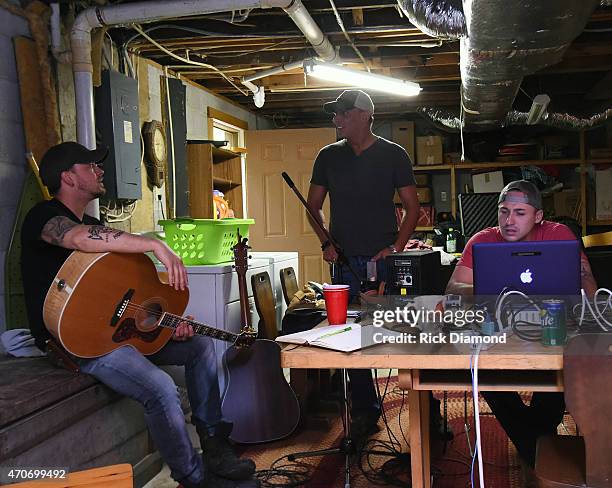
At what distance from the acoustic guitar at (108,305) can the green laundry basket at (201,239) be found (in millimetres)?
755

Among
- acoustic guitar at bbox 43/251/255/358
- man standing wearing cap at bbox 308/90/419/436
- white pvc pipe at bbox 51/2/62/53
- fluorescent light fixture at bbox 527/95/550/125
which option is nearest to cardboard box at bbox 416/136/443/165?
fluorescent light fixture at bbox 527/95/550/125

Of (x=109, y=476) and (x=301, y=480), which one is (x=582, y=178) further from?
(x=109, y=476)

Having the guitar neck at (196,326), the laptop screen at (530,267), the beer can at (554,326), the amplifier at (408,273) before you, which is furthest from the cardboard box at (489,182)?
the beer can at (554,326)

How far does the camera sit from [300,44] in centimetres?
439

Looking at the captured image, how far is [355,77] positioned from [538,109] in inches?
80.2

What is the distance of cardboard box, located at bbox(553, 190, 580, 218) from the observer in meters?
6.78

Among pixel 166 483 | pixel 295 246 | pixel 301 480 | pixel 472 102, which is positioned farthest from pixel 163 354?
pixel 295 246

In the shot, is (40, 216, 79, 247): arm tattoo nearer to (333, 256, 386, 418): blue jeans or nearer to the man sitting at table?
(333, 256, 386, 418): blue jeans

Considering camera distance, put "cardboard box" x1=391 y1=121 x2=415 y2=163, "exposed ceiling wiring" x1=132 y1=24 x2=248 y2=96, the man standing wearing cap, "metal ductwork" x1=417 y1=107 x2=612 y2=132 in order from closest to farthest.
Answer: the man standing wearing cap < "exposed ceiling wiring" x1=132 y1=24 x2=248 y2=96 < "metal ductwork" x1=417 y1=107 x2=612 y2=132 < "cardboard box" x1=391 y1=121 x2=415 y2=163

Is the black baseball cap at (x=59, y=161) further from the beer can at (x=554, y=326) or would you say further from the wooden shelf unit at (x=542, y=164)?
the wooden shelf unit at (x=542, y=164)

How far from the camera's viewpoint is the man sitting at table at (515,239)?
2.24 meters

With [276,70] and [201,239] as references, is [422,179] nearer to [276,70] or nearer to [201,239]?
[276,70]

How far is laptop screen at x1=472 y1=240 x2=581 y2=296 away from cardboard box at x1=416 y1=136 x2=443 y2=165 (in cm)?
540

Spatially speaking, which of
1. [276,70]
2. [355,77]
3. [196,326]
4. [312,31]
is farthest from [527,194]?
[276,70]
